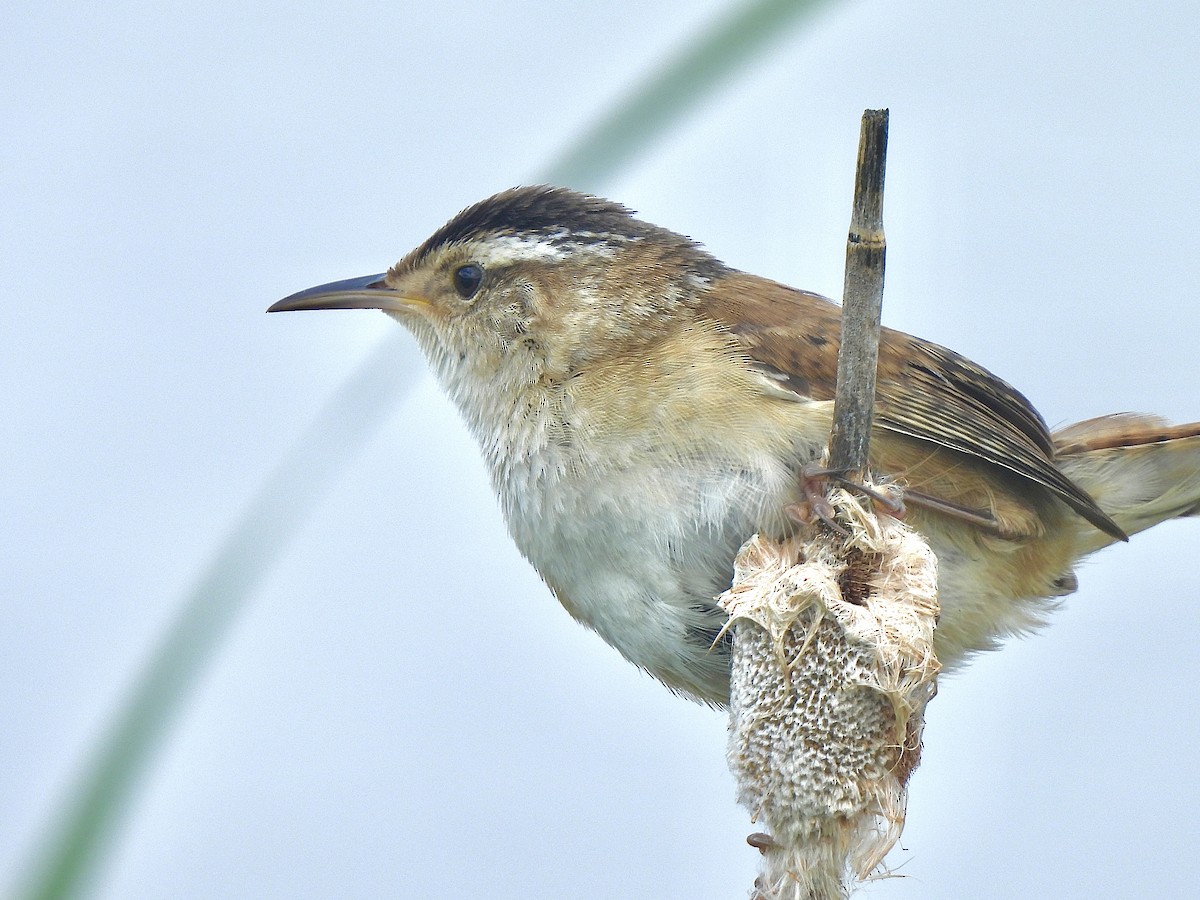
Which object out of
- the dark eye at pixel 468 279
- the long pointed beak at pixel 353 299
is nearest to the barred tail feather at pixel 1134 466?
the dark eye at pixel 468 279

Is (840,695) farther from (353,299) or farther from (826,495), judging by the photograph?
(353,299)

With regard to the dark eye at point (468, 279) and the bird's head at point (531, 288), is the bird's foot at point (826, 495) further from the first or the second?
the dark eye at point (468, 279)

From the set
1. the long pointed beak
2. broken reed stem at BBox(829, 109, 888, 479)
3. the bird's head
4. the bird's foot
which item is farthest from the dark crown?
broken reed stem at BBox(829, 109, 888, 479)

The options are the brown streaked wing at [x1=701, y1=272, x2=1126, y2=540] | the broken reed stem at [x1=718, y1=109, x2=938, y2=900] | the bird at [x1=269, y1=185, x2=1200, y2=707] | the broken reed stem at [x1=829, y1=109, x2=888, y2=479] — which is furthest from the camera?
the brown streaked wing at [x1=701, y1=272, x2=1126, y2=540]

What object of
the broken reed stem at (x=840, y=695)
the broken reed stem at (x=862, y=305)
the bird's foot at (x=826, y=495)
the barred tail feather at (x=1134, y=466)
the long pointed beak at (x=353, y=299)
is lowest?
the broken reed stem at (x=840, y=695)

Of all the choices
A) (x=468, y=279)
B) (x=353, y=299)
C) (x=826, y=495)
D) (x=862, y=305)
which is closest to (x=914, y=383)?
(x=826, y=495)

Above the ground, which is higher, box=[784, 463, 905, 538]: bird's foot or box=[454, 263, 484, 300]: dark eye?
box=[454, 263, 484, 300]: dark eye

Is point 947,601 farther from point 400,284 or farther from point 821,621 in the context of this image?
point 400,284

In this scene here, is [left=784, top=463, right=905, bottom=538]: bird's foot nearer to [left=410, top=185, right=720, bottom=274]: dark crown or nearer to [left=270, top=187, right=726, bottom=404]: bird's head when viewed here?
[left=270, top=187, right=726, bottom=404]: bird's head
